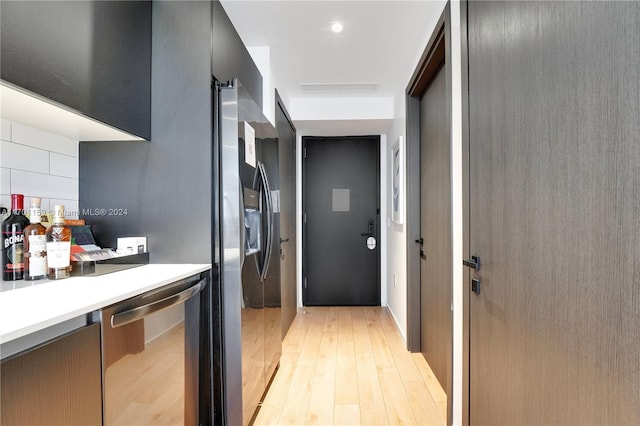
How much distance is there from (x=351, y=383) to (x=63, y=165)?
2.04 meters

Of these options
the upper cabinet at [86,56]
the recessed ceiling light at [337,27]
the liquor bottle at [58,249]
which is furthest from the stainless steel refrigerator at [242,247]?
the recessed ceiling light at [337,27]

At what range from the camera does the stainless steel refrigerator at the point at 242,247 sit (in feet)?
5.06

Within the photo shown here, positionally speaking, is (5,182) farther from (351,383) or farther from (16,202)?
(351,383)

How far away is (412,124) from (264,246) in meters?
1.60

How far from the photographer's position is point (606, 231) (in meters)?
0.69

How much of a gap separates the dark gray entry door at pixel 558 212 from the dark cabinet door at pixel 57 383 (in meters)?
1.18

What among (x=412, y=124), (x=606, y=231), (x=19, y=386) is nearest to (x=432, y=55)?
(x=412, y=124)

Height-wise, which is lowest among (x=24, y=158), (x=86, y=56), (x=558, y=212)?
(x=558, y=212)

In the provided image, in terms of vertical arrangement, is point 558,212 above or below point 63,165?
below

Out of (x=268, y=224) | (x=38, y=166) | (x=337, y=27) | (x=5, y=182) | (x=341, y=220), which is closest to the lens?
(x=5, y=182)

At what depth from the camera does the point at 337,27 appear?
2.21m

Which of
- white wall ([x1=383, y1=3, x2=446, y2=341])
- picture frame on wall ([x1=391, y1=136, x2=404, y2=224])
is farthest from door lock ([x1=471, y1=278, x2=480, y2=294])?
picture frame on wall ([x1=391, y1=136, x2=404, y2=224])

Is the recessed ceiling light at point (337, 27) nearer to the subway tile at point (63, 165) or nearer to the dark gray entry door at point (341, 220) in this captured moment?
the subway tile at point (63, 165)

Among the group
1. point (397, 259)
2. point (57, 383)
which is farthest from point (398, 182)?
point (57, 383)
